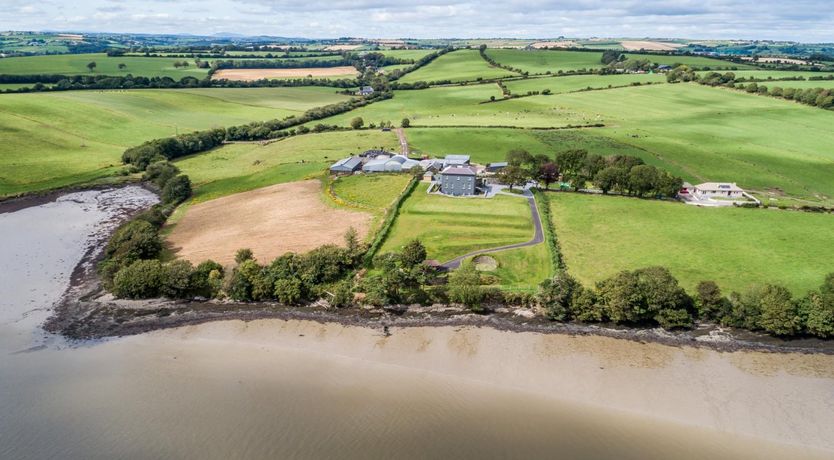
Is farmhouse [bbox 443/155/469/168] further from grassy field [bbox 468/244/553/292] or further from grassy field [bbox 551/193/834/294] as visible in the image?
grassy field [bbox 468/244/553/292]

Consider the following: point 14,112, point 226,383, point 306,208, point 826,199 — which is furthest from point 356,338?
point 14,112

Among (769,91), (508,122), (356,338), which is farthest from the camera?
(769,91)

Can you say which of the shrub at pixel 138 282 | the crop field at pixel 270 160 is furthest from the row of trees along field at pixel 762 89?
the shrub at pixel 138 282

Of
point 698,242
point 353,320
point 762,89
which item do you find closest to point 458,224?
point 353,320

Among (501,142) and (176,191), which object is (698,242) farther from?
(176,191)

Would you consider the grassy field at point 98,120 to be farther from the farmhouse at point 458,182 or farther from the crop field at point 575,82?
the farmhouse at point 458,182

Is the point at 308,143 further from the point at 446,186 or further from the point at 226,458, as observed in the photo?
the point at 226,458
